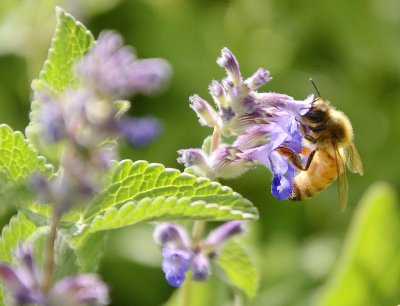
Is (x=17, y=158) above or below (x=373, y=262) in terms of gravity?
above

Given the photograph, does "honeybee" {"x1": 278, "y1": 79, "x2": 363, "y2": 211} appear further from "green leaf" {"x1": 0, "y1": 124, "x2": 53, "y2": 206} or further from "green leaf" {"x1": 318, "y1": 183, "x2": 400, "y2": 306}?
"green leaf" {"x1": 0, "y1": 124, "x2": 53, "y2": 206}

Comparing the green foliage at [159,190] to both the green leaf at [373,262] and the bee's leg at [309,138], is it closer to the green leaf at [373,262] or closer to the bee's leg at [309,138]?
the bee's leg at [309,138]

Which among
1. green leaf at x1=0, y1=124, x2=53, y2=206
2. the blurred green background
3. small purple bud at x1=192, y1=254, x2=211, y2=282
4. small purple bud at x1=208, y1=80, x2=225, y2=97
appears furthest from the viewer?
the blurred green background

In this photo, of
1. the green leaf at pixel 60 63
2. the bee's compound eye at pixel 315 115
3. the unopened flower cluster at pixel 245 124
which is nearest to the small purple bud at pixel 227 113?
the unopened flower cluster at pixel 245 124

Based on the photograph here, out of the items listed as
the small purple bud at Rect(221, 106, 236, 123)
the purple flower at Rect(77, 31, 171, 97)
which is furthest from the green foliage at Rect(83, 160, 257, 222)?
the purple flower at Rect(77, 31, 171, 97)

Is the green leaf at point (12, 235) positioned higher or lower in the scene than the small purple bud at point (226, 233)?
higher

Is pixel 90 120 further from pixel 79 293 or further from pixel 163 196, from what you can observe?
pixel 163 196

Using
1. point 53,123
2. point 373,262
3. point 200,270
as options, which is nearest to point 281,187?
point 200,270
